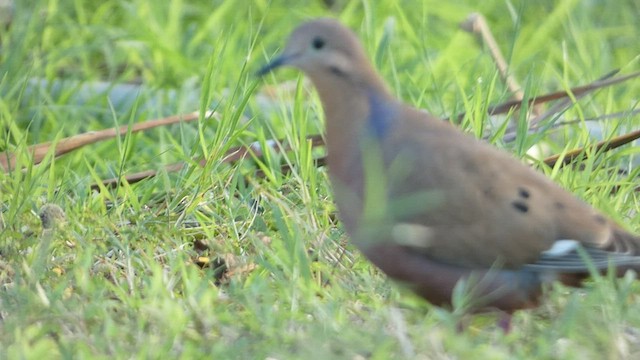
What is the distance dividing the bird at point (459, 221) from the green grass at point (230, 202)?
0.27 feet

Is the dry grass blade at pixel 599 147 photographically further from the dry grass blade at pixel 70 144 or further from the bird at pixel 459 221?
the dry grass blade at pixel 70 144

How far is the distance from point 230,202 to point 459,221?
2.96 feet

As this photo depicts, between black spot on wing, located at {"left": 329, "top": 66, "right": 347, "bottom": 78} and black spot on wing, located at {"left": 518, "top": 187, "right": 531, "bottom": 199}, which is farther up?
black spot on wing, located at {"left": 329, "top": 66, "right": 347, "bottom": 78}

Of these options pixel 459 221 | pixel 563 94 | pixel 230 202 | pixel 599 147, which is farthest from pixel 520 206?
pixel 563 94

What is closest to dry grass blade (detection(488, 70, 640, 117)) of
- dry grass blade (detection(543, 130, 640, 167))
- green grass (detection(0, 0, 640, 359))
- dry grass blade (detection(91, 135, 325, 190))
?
green grass (detection(0, 0, 640, 359))

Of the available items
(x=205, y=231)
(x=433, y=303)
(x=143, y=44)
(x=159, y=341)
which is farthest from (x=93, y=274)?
(x=143, y=44)

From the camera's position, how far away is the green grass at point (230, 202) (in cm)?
295

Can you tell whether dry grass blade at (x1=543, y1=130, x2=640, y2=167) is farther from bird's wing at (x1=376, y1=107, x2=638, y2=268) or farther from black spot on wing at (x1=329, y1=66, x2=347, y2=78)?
black spot on wing at (x1=329, y1=66, x2=347, y2=78)

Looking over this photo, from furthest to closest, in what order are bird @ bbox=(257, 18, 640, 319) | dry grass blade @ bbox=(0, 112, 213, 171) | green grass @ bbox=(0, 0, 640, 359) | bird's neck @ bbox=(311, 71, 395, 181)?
dry grass blade @ bbox=(0, 112, 213, 171) < bird's neck @ bbox=(311, 71, 395, 181) < bird @ bbox=(257, 18, 640, 319) < green grass @ bbox=(0, 0, 640, 359)

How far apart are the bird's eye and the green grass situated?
0.42 metres

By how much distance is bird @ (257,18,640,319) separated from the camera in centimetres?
310

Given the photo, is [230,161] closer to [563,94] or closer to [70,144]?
[70,144]

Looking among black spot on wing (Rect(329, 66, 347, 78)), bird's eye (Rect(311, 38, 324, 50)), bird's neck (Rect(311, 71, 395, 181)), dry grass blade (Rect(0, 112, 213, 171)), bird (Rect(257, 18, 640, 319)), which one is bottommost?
dry grass blade (Rect(0, 112, 213, 171))

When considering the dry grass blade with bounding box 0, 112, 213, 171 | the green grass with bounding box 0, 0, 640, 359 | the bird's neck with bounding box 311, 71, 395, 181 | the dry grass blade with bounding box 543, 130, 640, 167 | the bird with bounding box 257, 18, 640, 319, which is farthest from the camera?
the dry grass blade with bounding box 0, 112, 213, 171
